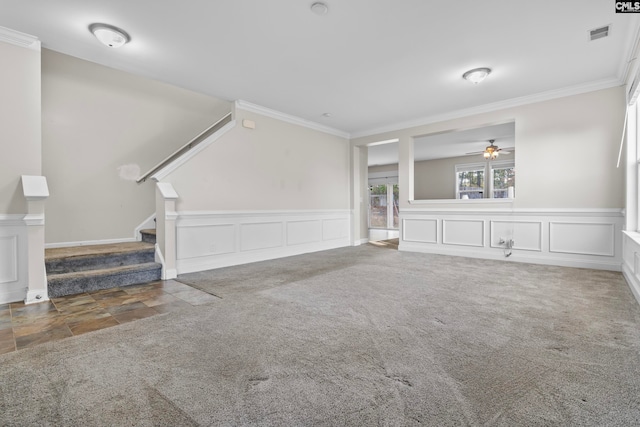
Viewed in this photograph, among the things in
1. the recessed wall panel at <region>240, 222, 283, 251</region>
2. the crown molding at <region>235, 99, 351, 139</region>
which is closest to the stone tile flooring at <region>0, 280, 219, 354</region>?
the recessed wall panel at <region>240, 222, 283, 251</region>

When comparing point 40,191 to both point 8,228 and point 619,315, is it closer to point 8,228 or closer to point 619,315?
point 8,228

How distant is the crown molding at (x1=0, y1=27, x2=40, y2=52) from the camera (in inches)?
114

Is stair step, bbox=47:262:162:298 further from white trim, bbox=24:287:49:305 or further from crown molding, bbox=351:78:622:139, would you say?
crown molding, bbox=351:78:622:139

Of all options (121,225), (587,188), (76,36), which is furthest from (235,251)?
(587,188)

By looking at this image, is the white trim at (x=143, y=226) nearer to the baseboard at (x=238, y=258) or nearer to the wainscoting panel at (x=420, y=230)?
the baseboard at (x=238, y=258)

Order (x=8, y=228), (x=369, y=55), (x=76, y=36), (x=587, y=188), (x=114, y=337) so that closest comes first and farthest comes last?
(x=114, y=337) → (x=8, y=228) → (x=76, y=36) → (x=369, y=55) → (x=587, y=188)

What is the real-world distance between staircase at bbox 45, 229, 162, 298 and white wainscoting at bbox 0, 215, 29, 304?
0.22m

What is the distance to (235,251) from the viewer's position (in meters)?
4.86

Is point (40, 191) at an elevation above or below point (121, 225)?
above

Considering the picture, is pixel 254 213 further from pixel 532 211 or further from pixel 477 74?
pixel 532 211

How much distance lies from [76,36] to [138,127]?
1866 millimetres

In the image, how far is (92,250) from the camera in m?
3.81

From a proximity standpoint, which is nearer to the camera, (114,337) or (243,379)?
(243,379)

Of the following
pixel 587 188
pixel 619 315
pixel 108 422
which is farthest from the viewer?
pixel 587 188
